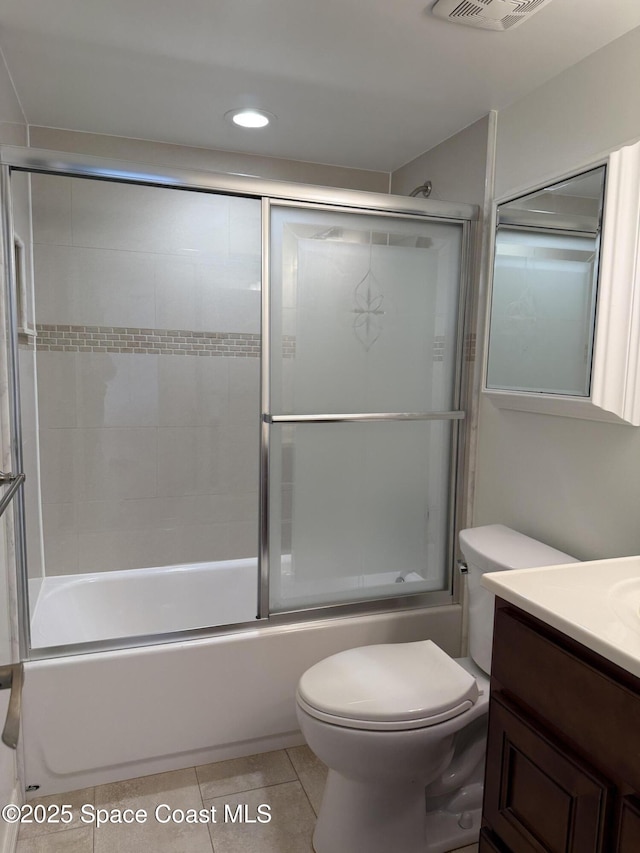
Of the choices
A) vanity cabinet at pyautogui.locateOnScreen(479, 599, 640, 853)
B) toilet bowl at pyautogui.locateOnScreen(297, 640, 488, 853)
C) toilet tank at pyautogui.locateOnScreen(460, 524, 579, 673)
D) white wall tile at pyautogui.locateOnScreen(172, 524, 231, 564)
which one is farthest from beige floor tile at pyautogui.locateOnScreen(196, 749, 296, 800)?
white wall tile at pyautogui.locateOnScreen(172, 524, 231, 564)

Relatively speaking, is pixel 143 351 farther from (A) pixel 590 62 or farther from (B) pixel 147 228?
(A) pixel 590 62

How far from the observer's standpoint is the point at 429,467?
2.37m

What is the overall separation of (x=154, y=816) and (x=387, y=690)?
86 centimetres

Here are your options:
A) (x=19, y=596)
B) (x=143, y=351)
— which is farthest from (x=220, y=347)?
(x=19, y=596)

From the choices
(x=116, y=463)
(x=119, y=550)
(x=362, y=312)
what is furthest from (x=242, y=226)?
(x=119, y=550)

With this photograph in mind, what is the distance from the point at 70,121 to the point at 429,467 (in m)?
1.97

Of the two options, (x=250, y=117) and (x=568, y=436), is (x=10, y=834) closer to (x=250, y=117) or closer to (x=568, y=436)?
(x=568, y=436)

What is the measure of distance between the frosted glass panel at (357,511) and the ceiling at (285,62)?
3.74 ft

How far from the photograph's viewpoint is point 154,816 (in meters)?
1.83

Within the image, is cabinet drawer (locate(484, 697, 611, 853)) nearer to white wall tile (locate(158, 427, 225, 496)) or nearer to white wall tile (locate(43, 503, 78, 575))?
white wall tile (locate(158, 427, 225, 496))

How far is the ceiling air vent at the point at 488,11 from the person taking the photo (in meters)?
1.47

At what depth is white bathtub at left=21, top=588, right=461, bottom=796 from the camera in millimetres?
1886

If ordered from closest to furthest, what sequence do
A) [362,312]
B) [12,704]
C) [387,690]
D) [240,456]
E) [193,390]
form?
[12,704], [387,690], [362,312], [193,390], [240,456]

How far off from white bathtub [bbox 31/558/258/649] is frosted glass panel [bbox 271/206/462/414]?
3.66 feet
